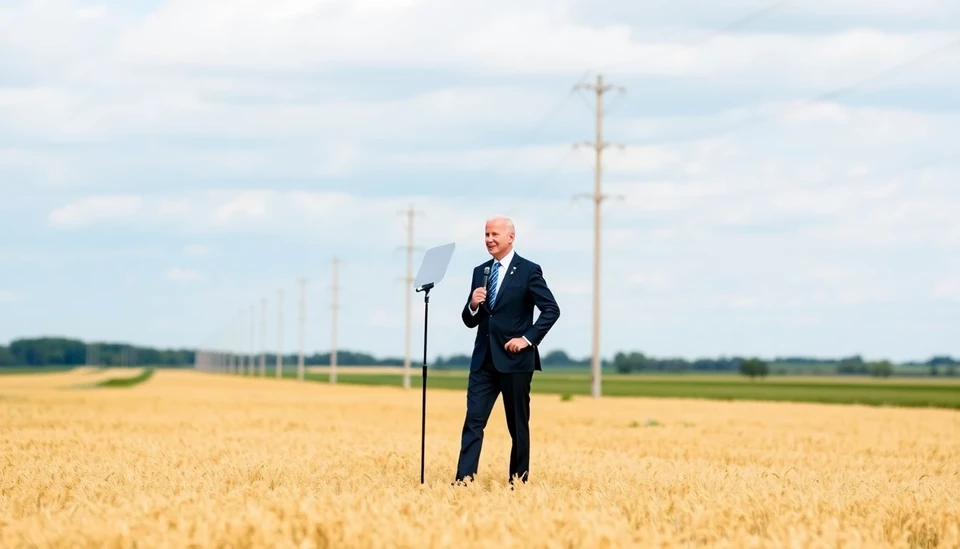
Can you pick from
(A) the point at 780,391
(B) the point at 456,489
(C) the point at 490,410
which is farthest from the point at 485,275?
(A) the point at 780,391

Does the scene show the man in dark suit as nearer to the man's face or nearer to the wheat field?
the man's face

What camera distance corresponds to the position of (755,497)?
1031cm

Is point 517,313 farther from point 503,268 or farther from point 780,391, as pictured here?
point 780,391

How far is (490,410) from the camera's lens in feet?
39.7

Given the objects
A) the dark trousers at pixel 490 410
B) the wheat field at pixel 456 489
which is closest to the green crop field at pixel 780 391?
the wheat field at pixel 456 489

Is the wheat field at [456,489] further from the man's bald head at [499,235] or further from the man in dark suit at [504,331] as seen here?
the man's bald head at [499,235]

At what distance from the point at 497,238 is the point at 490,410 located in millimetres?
1723

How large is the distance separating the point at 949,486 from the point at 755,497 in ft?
13.5

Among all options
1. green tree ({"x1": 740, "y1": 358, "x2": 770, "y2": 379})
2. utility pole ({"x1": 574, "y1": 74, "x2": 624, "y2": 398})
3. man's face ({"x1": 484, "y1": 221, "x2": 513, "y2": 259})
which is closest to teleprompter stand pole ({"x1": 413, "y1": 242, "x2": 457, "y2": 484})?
man's face ({"x1": 484, "y1": 221, "x2": 513, "y2": 259})

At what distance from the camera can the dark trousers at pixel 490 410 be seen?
11.9 m

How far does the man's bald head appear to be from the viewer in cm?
1177

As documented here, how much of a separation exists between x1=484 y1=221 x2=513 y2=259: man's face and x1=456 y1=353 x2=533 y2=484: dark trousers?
1068 mm

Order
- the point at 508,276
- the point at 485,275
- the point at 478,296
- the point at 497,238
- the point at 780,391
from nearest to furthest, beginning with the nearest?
the point at 478,296 → the point at 497,238 → the point at 508,276 → the point at 485,275 → the point at 780,391

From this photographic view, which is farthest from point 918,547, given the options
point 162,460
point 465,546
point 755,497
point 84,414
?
point 84,414
